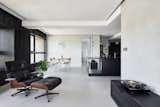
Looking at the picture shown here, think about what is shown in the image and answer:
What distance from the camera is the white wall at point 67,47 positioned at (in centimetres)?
1223

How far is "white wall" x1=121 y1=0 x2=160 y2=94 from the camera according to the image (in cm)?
249

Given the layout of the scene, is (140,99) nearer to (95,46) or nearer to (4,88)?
(4,88)

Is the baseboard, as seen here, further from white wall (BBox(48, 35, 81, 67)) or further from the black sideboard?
white wall (BBox(48, 35, 81, 67))

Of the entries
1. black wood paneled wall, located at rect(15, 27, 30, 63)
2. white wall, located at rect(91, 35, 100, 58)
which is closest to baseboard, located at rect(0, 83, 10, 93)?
black wood paneled wall, located at rect(15, 27, 30, 63)

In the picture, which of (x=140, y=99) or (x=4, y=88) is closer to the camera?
(x=140, y=99)

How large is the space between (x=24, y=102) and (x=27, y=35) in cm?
455

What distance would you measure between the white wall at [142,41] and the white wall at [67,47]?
822 centimetres

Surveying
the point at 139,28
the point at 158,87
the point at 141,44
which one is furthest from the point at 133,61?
the point at 158,87

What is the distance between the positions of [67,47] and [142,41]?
952 cm

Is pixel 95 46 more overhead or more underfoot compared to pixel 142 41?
more overhead

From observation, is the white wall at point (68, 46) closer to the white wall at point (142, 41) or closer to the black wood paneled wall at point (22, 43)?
the black wood paneled wall at point (22, 43)

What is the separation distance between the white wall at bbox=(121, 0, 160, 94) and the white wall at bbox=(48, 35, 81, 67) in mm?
8223

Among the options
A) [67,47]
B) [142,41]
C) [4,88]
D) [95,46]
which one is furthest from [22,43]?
[95,46]

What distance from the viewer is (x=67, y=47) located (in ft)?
40.1
